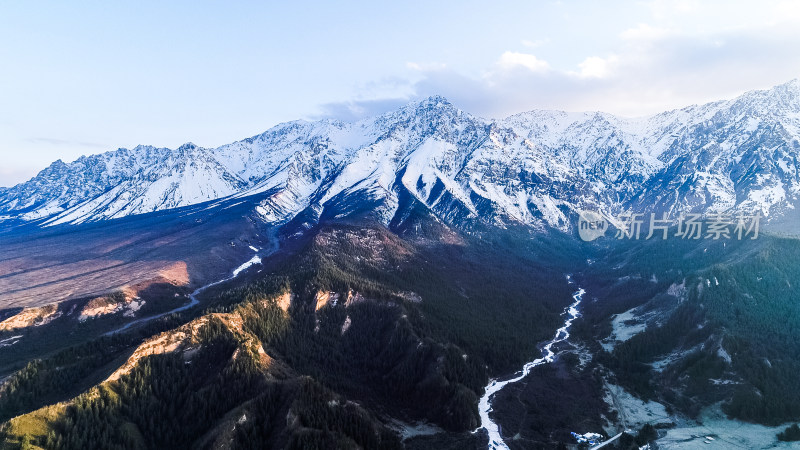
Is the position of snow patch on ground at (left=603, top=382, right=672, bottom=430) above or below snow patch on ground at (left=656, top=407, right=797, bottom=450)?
below

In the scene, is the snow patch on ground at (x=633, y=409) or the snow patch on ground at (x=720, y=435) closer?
the snow patch on ground at (x=720, y=435)

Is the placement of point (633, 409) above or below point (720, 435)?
below

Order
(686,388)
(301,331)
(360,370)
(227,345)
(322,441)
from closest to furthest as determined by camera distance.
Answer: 1. (322,441)
2. (227,345)
3. (686,388)
4. (360,370)
5. (301,331)

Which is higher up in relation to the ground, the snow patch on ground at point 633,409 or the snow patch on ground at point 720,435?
the snow patch on ground at point 720,435

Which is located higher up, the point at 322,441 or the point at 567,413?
the point at 322,441

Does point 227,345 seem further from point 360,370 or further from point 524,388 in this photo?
point 524,388

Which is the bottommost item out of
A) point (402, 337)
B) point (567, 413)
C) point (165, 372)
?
point (567, 413)

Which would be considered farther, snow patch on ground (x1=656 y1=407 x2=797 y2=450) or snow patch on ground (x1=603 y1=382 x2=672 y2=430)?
snow patch on ground (x1=603 y1=382 x2=672 y2=430)

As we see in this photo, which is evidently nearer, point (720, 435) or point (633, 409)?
point (720, 435)

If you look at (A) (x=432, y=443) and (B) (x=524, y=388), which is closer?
(A) (x=432, y=443)

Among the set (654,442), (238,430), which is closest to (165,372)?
(238,430)

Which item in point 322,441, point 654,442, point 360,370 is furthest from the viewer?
point 360,370
